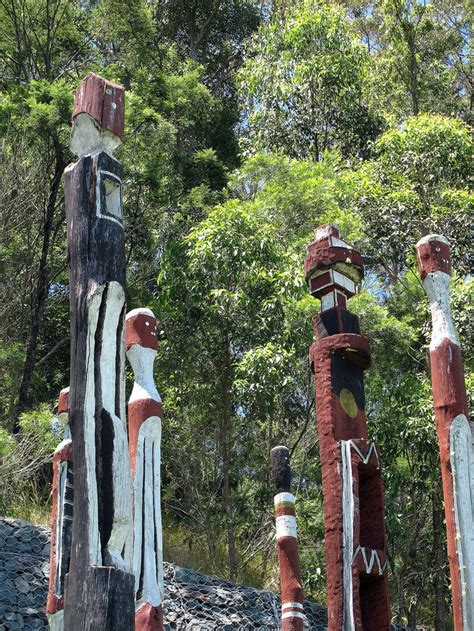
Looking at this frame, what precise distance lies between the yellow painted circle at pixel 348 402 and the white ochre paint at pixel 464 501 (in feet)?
1.47

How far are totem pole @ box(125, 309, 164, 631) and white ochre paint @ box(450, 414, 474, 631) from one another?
4.61 feet

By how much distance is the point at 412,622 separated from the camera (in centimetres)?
1205

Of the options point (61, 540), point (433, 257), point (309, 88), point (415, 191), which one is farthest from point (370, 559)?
point (309, 88)

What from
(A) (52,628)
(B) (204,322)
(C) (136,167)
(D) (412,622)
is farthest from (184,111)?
(A) (52,628)

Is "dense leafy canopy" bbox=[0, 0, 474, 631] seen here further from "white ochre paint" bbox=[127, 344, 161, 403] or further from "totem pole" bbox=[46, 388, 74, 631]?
"totem pole" bbox=[46, 388, 74, 631]

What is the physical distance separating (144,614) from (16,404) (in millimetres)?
7928

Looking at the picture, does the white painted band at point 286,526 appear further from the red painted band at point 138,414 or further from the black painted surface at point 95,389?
the black painted surface at point 95,389

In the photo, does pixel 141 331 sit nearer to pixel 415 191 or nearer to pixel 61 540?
pixel 61 540

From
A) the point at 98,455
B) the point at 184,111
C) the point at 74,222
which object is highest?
the point at 184,111

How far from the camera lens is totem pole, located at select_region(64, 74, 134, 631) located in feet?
10.7

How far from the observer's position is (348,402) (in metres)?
4.63

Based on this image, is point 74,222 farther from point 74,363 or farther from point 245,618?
point 245,618

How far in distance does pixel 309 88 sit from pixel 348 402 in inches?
488

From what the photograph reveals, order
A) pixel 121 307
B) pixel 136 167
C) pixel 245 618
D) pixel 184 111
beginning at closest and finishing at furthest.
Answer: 1. pixel 121 307
2. pixel 245 618
3. pixel 136 167
4. pixel 184 111
